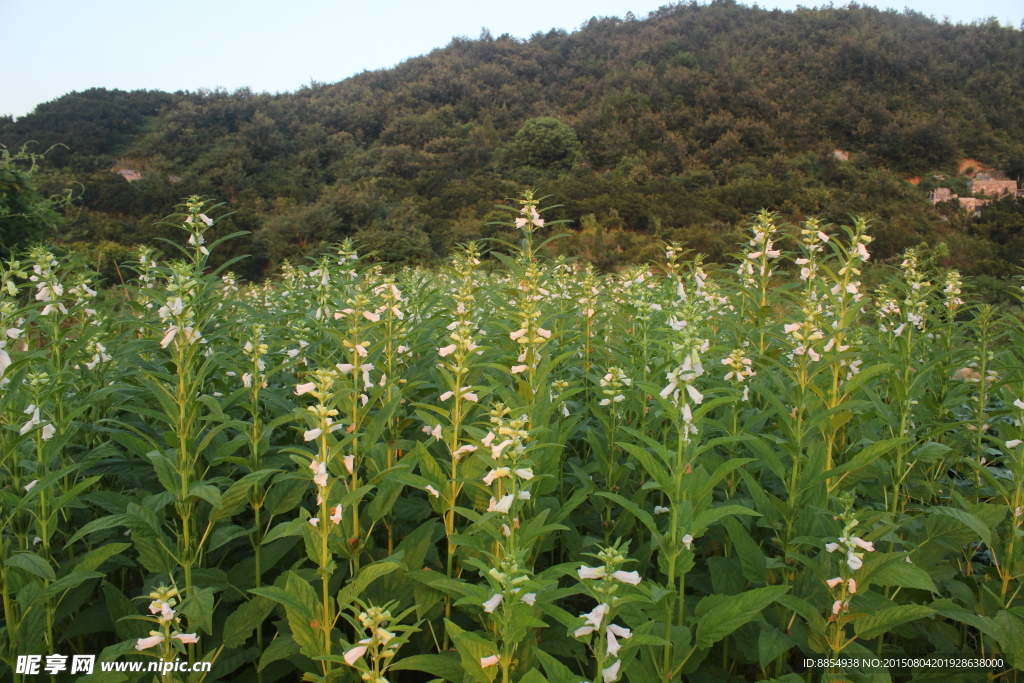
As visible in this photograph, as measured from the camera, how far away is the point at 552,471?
2.07 m

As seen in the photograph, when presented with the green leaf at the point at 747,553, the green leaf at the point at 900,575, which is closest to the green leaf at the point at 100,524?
the green leaf at the point at 747,553

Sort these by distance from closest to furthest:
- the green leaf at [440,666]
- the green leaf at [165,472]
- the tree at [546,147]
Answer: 1. the green leaf at [440,666]
2. the green leaf at [165,472]
3. the tree at [546,147]

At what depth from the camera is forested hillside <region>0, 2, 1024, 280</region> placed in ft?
65.4

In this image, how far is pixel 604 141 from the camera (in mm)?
30172

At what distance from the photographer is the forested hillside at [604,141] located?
19.9 metres

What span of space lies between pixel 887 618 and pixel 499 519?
113cm

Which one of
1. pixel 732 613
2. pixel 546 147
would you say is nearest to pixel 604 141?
pixel 546 147

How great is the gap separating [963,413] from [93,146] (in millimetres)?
33002

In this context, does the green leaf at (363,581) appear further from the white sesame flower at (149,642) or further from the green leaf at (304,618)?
the white sesame flower at (149,642)

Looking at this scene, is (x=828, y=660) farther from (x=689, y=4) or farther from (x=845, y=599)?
(x=689, y=4)

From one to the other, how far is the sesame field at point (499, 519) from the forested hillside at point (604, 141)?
47.1ft

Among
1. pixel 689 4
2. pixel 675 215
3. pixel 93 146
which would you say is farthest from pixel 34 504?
pixel 689 4

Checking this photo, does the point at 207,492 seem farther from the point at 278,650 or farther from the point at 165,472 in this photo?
the point at 278,650

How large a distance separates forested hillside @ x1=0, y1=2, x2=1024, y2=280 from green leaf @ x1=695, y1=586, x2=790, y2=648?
49.8ft
